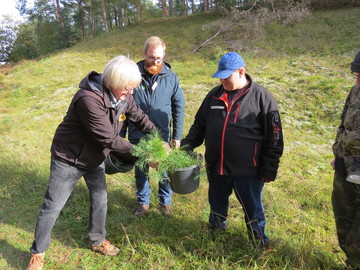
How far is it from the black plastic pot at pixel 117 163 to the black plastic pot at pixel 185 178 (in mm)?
561

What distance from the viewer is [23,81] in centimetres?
1255

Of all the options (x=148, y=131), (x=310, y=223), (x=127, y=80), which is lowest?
(x=310, y=223)

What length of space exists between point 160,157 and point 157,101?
87cm

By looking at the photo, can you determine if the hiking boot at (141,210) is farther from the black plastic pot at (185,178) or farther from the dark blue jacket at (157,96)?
the black plastic pot at (185,178)

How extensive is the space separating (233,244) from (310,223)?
3.58 ft

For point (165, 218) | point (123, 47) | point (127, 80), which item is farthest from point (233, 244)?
point (123, 47)

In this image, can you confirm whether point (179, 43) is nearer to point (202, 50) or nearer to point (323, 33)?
point (202, 50)

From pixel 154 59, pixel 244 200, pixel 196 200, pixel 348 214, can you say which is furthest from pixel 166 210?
pixel 348 214

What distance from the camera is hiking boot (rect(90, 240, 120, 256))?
102 inches

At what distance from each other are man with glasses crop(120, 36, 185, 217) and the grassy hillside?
0.78 feet

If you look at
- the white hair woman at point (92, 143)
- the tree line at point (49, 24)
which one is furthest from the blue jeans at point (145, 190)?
the tree line at point (49, 24)

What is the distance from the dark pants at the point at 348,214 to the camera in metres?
1.86

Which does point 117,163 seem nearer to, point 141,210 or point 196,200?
point 141,210

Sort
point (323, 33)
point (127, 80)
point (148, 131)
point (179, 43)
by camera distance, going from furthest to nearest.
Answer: point (179, 43)
point (323, 33)
point (148, 131)
point (127, 80)
